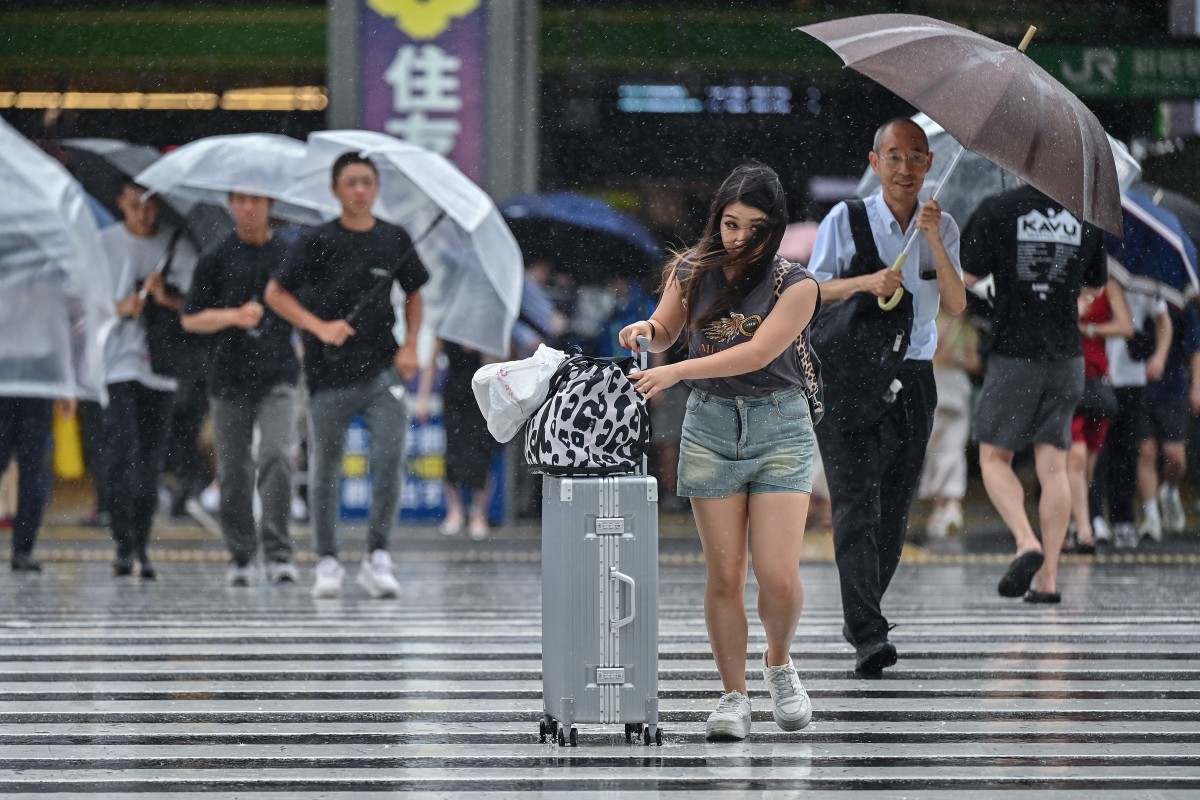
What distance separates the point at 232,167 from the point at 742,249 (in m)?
5.29

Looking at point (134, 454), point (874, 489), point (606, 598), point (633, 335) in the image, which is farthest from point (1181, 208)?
point (606, 598)

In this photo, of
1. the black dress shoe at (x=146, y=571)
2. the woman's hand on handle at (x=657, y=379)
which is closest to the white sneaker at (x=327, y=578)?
the black dress shoe at (x=146, y=571)

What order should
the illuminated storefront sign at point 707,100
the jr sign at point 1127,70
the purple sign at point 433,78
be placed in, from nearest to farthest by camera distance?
1. the purple sign at point 433,78
2. the jr sign at point 1127,70
3. the illuminated storefront sign at point 707,100

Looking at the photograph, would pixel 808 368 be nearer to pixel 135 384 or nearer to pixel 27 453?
pixel 135 384

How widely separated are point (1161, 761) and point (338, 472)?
5.27 meters

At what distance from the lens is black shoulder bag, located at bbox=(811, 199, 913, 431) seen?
22.5 ft

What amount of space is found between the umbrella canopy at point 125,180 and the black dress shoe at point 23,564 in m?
2.06

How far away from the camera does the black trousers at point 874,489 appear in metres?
6.88

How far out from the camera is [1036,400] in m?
8.93

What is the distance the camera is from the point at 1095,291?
9.38m

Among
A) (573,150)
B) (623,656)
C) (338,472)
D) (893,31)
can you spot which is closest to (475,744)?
(623,656)

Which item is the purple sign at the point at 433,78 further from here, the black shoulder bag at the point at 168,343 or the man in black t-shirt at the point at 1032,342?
the man in black t-shirt at the point at 1032,342

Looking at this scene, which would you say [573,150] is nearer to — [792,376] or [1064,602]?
[1064,602]

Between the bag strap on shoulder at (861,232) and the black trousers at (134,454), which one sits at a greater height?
the bag strap on shoulder at (861,232)
